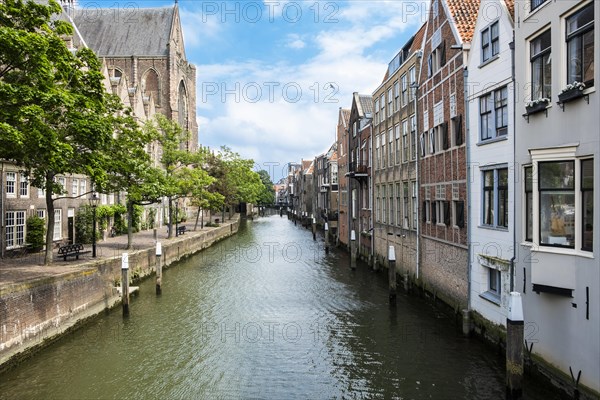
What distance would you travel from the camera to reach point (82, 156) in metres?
16.2

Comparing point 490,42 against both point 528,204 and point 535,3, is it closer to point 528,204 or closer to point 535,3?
point 535,3

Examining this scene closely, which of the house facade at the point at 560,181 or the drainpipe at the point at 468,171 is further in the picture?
the drainpipe at the point at 468,171

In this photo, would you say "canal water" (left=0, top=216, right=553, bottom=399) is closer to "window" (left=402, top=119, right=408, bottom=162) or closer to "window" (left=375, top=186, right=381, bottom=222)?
"window" (left=402, top=119, right=408, bottom=162)

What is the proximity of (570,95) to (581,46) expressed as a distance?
3.57 feet

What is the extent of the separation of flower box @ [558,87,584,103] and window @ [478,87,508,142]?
136 inches

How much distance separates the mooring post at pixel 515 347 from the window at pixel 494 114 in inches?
230

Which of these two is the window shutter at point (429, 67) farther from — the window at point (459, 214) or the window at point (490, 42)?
the window at point (459, 214)

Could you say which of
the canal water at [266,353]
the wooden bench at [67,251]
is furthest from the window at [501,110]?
the wooden bench at [67,251]

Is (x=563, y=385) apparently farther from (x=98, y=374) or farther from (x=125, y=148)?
(x=125, y=148)

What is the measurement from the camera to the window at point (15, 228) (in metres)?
23.5

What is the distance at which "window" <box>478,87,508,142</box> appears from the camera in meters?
13.4

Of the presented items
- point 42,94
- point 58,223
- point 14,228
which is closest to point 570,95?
point 42,94

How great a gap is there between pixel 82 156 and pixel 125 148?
838 centimetres

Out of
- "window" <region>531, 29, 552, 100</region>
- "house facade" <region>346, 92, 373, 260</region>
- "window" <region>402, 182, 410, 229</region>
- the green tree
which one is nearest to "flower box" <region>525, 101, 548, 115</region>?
"window" <region>531, 29, 552, 100</region>
